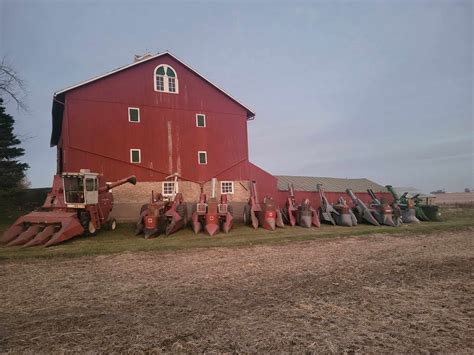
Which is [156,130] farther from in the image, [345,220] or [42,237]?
[345,220]

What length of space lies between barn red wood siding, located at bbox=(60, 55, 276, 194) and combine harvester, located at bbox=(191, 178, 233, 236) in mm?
4749

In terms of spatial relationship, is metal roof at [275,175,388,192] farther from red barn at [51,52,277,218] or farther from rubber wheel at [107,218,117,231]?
rubber wheel at [107,218,117,231]

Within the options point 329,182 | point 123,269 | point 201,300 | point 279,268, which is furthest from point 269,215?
point 329,182

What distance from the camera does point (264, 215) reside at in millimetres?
17391

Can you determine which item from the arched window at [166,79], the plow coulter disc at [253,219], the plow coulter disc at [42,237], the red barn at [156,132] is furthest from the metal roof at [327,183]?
the plow coulter disc at [42,237]

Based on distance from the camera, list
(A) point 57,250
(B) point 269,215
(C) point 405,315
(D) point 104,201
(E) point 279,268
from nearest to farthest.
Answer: (C) point 405,315 → (E) point 279,268 → (A) point 57,250 → (D) point 104,201 → (B) point 269,215

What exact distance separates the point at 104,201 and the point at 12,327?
12.2 m

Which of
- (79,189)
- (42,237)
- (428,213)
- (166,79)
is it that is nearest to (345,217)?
(428,213)

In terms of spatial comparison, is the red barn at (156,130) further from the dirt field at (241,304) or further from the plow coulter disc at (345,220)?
the dirt field at (241,304)

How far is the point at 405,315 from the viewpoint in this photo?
4.84 metres

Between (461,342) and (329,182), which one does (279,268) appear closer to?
(461,342)

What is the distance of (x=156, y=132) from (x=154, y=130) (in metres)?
0.19

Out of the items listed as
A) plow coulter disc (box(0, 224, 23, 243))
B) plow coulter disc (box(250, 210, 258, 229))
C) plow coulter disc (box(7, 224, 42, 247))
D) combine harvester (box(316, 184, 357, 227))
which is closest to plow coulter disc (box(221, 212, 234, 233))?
plow coulter disc (box(250, 210, 258, 229))

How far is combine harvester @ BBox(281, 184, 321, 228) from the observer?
1819cm
